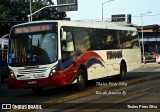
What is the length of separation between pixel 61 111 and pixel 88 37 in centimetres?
799

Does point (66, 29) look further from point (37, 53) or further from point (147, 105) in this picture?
point (147, 105)

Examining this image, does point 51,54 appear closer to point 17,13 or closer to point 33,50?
point 33,50

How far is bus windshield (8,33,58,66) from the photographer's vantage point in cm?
1623

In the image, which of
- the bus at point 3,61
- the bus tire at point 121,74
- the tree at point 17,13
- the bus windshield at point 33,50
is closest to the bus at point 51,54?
the bus windshield at point 33,50

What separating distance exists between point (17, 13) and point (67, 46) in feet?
164

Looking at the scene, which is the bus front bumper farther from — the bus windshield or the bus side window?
the bus side window

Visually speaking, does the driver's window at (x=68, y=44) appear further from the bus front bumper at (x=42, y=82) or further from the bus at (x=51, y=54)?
the bus front bumper at (x=42, y=82)

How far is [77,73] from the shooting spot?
17516 mm

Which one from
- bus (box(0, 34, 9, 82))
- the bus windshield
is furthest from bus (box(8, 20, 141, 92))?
bus (box(0, 34, 9, 82))

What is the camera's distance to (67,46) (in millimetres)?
17000

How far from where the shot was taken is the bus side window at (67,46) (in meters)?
16.6

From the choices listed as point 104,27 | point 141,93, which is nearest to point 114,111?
point 141,93

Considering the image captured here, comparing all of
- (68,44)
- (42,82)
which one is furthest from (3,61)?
(42,82)

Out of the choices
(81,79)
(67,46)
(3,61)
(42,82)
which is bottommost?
(81,79)
